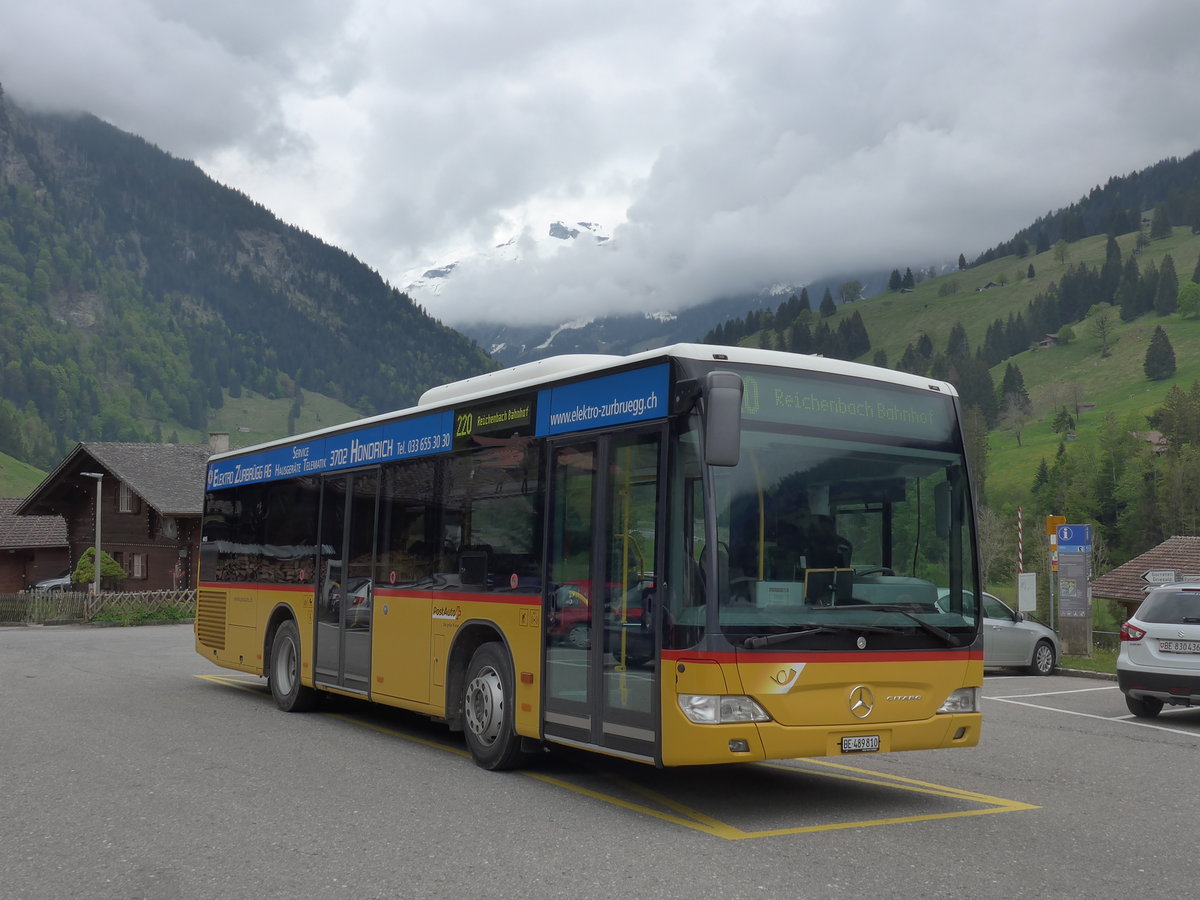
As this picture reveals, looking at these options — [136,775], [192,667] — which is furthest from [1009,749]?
[192,667]

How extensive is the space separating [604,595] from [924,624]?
6.82ft

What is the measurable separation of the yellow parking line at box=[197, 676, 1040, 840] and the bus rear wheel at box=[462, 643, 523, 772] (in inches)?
10.3

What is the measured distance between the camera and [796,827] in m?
7.64

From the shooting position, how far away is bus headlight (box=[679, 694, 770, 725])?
7.54 meters

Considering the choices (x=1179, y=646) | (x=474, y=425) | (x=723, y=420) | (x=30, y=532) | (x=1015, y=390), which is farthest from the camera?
(x=1015, y=390)

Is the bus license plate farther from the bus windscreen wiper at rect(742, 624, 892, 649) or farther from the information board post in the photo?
the information board post

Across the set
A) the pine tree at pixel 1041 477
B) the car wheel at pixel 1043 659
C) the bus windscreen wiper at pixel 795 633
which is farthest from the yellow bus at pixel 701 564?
the pine tree at pixel 1041 477

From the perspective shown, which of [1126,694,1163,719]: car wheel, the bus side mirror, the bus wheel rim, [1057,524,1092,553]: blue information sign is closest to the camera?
the bus side mirror

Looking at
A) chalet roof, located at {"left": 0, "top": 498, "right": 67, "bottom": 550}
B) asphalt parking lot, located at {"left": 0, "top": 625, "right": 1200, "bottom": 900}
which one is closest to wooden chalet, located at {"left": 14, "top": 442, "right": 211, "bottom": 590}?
chalet roof, located at {"left": 0, "top": 498, "right": 67, "bottom": 550}

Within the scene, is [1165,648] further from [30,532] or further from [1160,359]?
[1160,359]

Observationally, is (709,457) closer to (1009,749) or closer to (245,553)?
(1009,749)

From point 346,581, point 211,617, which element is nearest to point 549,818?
point 346,581

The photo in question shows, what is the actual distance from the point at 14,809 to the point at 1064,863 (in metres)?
6.32

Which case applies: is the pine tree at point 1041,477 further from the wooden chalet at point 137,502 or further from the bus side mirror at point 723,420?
the bus side mirror at point 723,420
